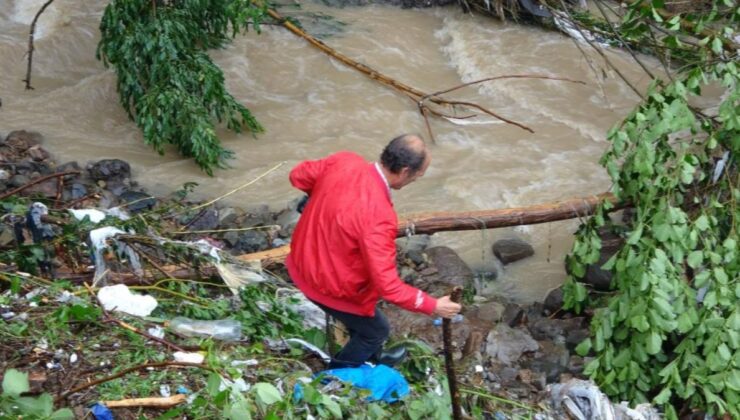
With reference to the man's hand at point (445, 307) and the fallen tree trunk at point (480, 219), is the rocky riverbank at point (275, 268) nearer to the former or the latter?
the fallen tree trunk at point (480, 219)

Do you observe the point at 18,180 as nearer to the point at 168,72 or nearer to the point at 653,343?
the point at 168,72

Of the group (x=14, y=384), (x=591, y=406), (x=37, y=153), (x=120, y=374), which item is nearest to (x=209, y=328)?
(x=120, y=374)

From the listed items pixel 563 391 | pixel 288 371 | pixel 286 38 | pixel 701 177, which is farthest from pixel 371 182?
pixel 286 38

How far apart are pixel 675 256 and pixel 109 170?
4566 mm

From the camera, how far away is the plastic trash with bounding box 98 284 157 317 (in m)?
4.27

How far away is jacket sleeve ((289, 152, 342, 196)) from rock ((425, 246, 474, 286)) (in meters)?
2.44

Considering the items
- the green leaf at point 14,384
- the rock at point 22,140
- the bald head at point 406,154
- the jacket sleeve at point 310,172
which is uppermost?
the bald head at point 406,154

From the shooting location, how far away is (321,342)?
4480mm

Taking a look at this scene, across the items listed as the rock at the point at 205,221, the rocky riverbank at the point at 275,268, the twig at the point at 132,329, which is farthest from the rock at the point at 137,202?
the twig at the point at 132,329

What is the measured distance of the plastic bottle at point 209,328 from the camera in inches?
166

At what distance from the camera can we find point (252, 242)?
6.37 m

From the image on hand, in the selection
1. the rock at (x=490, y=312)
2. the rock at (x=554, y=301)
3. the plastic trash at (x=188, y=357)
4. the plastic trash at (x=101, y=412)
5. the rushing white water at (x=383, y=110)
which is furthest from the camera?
the rushing white water at (x=383, y=110)

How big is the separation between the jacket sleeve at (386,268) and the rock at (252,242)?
2861mm

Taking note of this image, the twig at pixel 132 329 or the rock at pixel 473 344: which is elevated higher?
the twig at pixel 132 329
